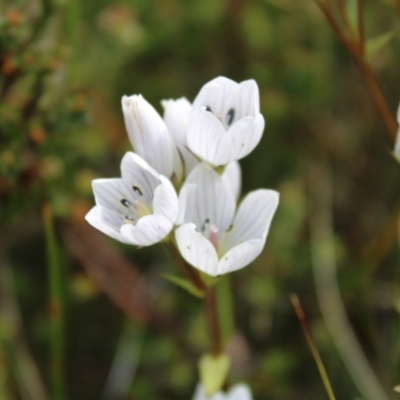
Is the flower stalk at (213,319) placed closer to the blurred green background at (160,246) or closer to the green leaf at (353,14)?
the blurred green background at (160,246)

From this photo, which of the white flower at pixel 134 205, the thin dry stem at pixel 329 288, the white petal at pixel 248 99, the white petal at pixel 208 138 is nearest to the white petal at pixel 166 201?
the white flower at pixel 134 205

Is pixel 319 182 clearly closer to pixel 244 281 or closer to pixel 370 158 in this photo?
pixel 370 158

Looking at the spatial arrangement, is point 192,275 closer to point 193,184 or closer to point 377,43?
point 193,184

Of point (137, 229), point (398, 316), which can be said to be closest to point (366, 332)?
point (398, 316)

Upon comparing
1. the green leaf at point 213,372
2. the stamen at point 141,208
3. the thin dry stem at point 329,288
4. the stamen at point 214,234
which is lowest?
the thin dry stem at point 329,288

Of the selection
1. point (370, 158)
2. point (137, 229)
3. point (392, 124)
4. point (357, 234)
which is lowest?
point (357, 234)

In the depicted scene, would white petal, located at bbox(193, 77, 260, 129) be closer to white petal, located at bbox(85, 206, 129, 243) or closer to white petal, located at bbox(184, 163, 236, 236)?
white petal, located at bbox(184, 163, 236, 236)

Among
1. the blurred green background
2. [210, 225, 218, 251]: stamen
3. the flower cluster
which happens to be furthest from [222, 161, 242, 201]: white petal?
the blurred green background
